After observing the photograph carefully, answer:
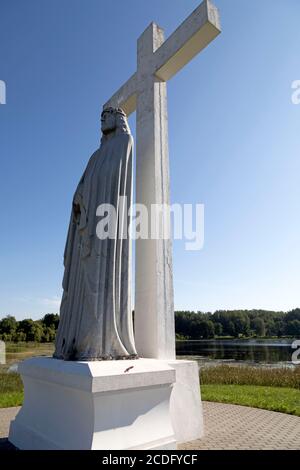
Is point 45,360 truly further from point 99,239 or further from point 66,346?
point 99,239

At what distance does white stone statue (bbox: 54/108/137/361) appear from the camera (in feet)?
13.1

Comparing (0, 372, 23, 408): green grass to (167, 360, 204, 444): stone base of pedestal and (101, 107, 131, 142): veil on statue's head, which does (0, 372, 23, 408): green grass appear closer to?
(167, 360, 204, 444): stone base of pedestal

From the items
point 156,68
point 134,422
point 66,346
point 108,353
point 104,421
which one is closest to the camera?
point 104,421

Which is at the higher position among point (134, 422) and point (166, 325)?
point (166, 325)

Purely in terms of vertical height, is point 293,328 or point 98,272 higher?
point 98,272

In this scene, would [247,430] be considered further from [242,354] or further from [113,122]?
[242,354]

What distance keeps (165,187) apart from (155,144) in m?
0.73

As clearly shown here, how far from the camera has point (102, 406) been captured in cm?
326

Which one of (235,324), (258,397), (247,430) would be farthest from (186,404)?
(235,324)

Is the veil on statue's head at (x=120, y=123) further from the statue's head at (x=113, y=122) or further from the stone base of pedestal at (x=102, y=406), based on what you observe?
the stone base of pedestal at (x=102, y=406)

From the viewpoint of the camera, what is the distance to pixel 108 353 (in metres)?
3.91

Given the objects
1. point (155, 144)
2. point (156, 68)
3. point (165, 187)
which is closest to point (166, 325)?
point (165, 187)

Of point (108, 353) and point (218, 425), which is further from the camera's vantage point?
point (218, 425)

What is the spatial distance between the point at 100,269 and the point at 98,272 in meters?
0.05
